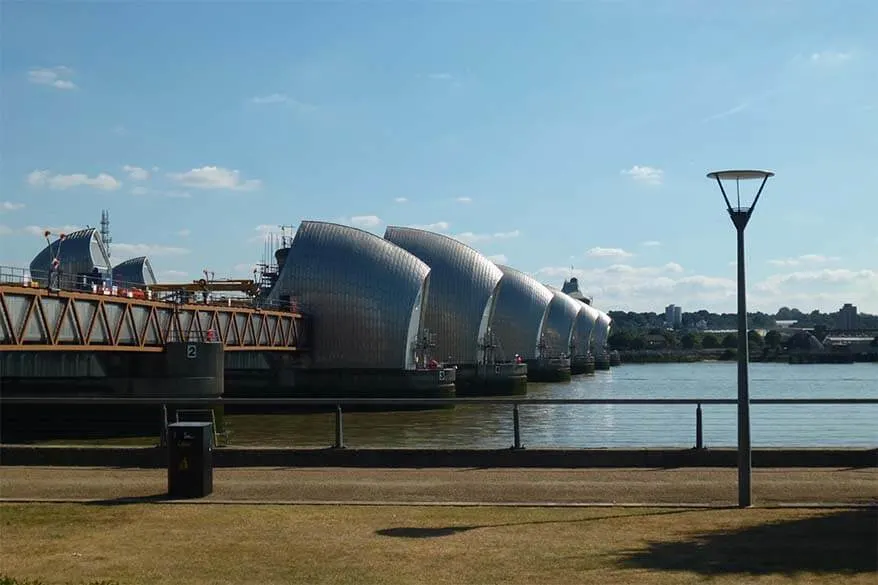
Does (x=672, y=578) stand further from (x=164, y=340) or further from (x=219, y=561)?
(x=164, y=340)

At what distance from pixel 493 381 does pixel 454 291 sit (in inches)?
453

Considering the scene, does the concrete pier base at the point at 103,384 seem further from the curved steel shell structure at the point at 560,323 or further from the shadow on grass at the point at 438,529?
the curved steel shell structure at the point at 560,323

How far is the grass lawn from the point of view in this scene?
33.4 feet

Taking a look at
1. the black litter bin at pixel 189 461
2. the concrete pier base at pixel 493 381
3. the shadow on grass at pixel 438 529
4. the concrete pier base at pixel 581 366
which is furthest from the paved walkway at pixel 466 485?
the concrete pier base at pixel 581 366

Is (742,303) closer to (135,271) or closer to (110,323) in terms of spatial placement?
(110,323)

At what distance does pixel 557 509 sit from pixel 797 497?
3611 millimetres

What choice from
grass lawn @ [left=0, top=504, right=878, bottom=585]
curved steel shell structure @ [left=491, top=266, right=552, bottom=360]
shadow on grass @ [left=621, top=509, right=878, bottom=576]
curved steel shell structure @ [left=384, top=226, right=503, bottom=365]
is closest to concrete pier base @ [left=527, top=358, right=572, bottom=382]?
curved steel shell structure @ [left=491, top=266, right=552, bottom=360]

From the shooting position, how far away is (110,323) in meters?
47.5

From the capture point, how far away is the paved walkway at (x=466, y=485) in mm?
14984

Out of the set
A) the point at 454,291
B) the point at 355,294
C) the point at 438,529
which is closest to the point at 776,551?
the point at 438,529

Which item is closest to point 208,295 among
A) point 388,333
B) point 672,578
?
point 388,333

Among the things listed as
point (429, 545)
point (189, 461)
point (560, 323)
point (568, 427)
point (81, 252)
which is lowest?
point (568, 427)

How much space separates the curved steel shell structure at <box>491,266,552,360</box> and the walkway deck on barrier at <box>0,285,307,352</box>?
2069 inches

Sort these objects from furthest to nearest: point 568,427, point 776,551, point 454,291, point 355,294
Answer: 1. point 454,291
2. point 355,294
3. point 568,427
4. point 776,551
